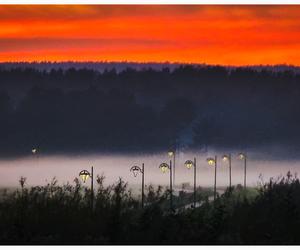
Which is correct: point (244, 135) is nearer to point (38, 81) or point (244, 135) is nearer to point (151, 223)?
point (38, 81)

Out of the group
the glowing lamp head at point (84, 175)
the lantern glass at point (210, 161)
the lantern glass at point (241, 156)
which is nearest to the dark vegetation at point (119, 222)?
the glowing lamp head at point (84, 175)

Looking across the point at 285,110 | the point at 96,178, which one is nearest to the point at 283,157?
the point at 285,110

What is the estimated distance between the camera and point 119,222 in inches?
854

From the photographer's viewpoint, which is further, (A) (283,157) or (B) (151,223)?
(A) (283,157)

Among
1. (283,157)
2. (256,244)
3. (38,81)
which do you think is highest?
(38,81)

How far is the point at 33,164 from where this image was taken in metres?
24.9

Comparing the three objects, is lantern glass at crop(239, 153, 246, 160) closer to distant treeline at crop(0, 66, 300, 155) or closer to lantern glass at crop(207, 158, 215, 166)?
distant treeline at crop(0, 66, 300, 155)

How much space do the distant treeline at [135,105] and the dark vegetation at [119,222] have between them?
3.11 meters

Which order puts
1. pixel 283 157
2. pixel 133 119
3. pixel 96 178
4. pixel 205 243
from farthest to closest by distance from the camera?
pixel 133 119 < pixel 283 157 < pixel 96 178 < pixel 205 243

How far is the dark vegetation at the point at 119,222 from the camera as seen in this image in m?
21.5

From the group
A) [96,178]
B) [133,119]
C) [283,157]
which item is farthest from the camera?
[133,119]

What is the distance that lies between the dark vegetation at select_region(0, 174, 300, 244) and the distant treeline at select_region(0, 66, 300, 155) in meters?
3.11

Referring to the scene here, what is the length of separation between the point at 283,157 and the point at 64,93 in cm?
535

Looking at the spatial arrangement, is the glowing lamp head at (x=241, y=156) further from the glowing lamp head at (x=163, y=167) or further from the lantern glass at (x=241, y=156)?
the glowing lamp head at (x=163, y=167)
